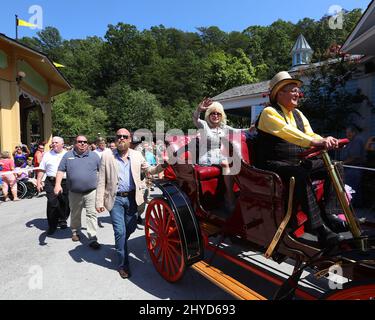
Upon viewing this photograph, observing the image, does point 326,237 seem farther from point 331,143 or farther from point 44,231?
point 44,231

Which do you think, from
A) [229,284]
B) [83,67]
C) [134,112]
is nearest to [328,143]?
[229,284]

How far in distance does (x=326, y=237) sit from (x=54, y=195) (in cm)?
495

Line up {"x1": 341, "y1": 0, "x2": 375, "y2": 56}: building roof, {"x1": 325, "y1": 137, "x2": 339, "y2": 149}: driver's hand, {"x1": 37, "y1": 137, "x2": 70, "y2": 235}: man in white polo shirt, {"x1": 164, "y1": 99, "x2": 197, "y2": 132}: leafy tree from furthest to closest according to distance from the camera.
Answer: {"x1": 164, "y1": 99, "x2": 197, "y2": 132}: leafy tree → {"x1": 341, "y1": 0, "x2": 375, "y2": 56}: building roof → {"x1": 37, "y1": 137, "x2": 70, "y2": 235}: man in white polo shirt → {"x1": 325, "y1": 137, "x2": 339, "y2": 149}: driver's hand

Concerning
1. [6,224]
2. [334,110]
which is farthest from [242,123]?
[6,224]

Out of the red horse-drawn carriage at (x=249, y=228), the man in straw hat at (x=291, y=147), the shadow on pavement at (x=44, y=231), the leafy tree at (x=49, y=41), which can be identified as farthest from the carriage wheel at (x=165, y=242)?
the leafy tree at (x=49, y=41)

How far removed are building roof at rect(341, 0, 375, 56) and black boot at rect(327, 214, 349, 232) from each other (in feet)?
19.6

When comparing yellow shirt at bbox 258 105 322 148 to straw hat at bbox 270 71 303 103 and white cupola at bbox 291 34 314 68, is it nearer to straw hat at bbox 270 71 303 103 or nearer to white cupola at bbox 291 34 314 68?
straw hat at bbox 270 71 303 103

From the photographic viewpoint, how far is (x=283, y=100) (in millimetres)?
2912

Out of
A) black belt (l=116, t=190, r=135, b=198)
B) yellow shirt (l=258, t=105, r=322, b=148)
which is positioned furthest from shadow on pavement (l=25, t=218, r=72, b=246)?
yellow shirt (l=258, t=105, r=322, b=148)

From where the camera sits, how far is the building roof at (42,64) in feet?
38.3

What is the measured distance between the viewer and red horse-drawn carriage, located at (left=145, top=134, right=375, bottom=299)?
223 centimetres

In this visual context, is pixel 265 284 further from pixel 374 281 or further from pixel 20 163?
pixel 20 163
